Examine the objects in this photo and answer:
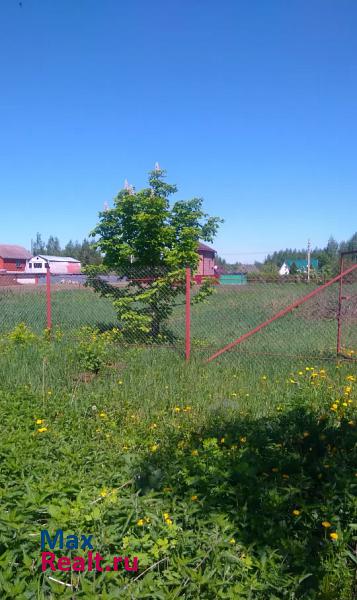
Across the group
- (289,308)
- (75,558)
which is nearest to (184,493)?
(75,558)

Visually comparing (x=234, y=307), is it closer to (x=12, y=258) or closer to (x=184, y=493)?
(x=184, y=493)

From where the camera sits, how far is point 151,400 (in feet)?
14.4

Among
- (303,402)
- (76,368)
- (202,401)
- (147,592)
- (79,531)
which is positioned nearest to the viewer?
(147,592)

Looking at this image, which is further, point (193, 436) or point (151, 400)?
point (151, 400)

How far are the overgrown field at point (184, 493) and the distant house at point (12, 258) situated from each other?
188 ft

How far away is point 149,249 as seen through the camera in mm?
7656

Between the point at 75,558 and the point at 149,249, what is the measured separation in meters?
6.05

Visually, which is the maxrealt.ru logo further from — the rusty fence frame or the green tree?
the green tree

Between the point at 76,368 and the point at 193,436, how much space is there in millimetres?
2626

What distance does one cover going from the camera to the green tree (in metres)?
7.45

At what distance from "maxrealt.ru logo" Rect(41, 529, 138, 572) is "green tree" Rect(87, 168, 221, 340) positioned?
17.5ft

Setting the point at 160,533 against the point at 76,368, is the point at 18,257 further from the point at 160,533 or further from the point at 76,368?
the point at 160,533

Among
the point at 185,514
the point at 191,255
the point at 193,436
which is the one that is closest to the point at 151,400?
the point at 193,436

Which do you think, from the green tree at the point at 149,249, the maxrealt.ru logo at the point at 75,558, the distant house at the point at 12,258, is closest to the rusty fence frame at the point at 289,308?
the green tree at the point at 149,249
